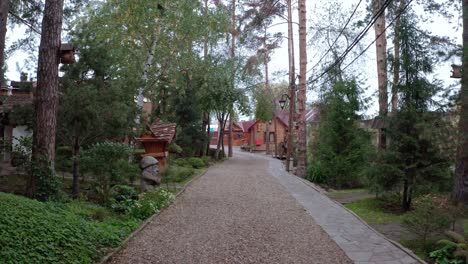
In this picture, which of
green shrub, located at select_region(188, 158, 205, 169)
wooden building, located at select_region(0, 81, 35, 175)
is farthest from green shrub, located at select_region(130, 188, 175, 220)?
green shrub, located at select_region(188, 158, 205, 169)

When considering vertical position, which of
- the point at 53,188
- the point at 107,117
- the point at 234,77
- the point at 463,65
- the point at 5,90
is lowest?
the point at 53,188

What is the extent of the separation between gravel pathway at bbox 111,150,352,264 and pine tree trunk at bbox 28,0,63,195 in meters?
2.62

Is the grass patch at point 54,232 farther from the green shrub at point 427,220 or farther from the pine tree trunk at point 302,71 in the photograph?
the pine tree trunk at point 302,71

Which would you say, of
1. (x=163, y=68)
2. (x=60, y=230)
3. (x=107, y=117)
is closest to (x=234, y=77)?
(x=163, y=68)

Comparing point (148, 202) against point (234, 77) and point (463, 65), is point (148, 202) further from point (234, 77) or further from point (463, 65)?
point (234, 77)

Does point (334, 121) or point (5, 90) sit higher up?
point (5, 90)

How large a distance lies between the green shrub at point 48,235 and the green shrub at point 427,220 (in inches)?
195

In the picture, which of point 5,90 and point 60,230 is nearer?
point 60,230

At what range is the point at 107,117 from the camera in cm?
1120

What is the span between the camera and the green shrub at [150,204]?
958 cm

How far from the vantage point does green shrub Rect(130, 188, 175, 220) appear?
9582 millimetres

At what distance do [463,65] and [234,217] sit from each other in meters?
5.77

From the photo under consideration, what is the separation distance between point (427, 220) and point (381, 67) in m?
6.85

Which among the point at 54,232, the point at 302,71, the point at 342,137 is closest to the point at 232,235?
the point at 54,232
